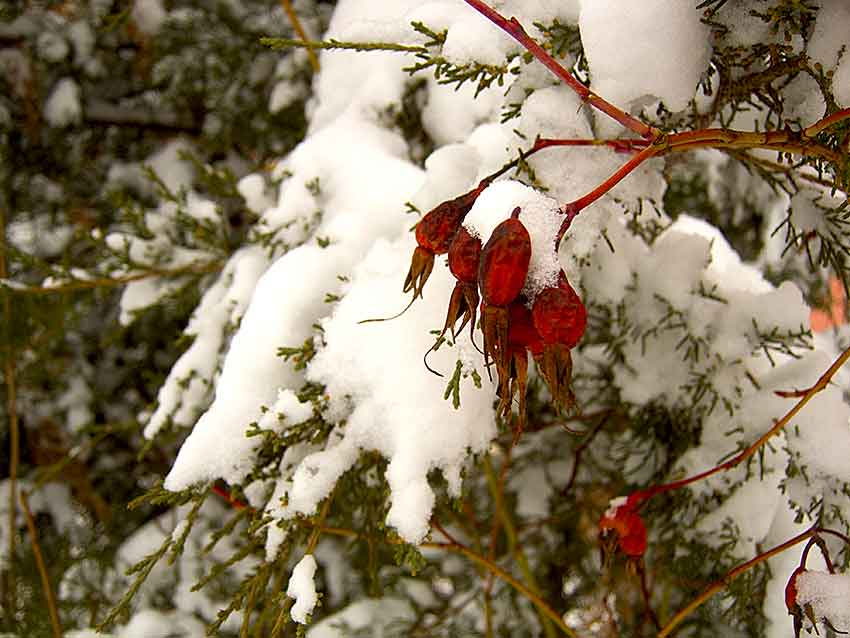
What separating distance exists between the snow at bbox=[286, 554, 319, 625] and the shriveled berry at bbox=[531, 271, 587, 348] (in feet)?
1.49

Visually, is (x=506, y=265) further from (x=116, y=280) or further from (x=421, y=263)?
(x=116, y=280)

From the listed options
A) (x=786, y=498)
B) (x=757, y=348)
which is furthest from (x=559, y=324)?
(x=786, y=498)

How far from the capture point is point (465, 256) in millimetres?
686

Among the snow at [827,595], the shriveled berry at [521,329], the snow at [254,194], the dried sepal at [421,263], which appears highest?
the snow at [254,194]

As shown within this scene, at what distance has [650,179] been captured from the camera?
39.9 inches

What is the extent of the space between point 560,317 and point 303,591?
49 centimetres

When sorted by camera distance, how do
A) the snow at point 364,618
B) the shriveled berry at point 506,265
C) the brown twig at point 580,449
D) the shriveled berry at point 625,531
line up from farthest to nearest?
1. the snow at point 364,618
2. the brown twig at point 580,449
3. the shriveled berry at point 625,531
4. the shriveled berry at point 506,265

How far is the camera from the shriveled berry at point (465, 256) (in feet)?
2.25

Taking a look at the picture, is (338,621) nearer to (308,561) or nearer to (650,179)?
(308,561)

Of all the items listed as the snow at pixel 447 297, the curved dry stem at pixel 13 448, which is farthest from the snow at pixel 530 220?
the curved dry stem at pixel 13 448

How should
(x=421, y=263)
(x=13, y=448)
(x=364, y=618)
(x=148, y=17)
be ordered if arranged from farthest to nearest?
(x=148, y=17) < (x=364, y=618) < (x=13, y=448) < (x=421, y=263)

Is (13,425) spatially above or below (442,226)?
above

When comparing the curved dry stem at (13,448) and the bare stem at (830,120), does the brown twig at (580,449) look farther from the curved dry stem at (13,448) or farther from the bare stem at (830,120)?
the curved dry stem at (13,448)

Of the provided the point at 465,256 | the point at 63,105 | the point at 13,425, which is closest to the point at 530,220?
the point at 465,256
